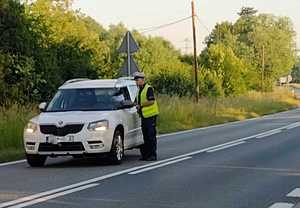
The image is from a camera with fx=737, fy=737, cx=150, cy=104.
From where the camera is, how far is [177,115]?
32.8 meters

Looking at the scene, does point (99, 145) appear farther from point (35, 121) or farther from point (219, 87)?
point (219, 87)

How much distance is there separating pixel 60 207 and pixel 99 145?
4.73 meters

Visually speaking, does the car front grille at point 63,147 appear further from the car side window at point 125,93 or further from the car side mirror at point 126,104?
the car side window at point 125,93

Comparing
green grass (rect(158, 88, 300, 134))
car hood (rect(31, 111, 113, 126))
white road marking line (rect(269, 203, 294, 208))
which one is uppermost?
car hood (rect(31, 111, 113, 126))

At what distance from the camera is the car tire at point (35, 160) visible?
14209 mm

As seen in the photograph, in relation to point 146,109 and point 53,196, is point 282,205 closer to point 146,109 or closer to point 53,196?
point 53,196

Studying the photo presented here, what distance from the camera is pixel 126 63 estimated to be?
24.0m

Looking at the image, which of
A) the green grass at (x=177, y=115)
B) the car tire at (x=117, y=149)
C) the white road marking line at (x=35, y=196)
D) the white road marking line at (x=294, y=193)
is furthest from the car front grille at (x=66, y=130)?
the white road marking line at (x=294, y=193)

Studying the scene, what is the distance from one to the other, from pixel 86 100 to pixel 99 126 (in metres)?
1.29

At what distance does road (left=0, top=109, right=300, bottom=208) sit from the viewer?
9750 millimetres

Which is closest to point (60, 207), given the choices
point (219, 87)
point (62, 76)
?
point (62, 76)

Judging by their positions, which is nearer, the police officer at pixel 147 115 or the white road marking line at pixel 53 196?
the white road marking line at pixel 53 196

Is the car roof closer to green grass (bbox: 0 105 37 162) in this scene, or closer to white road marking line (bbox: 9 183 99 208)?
green grass (bbox: 0 105 37 162)

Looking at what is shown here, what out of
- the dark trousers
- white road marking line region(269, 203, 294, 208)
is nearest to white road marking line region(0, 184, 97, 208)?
white road marking line region(269, 203, 294, 208)
